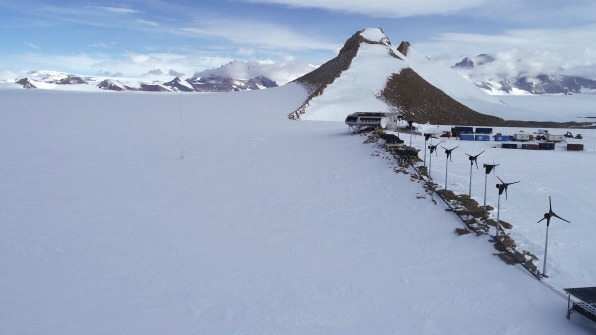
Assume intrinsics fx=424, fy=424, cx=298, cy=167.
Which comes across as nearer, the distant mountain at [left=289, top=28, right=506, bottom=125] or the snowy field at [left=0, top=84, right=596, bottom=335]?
the snowy field at [left=0, top=84, right=596, bottom=335]

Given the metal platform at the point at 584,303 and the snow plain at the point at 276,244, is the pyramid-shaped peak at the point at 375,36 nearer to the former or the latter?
the snow plain at the point at 276,244

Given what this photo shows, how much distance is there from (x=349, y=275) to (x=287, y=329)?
16.5ft

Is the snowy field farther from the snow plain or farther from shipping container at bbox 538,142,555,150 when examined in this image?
shipping container at bbox 538,142,555,150

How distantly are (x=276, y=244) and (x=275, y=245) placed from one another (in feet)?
0.50

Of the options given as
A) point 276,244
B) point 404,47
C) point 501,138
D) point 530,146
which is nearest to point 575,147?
point 530,146

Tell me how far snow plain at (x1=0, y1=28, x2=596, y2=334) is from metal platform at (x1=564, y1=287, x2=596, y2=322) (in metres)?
0.57

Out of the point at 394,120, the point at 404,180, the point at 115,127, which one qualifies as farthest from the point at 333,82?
the point at 404,180

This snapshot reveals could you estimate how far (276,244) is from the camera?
80.4 ft

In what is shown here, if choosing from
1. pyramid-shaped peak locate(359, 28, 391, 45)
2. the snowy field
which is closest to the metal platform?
the snowy field

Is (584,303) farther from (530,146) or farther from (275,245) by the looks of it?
(530,146)

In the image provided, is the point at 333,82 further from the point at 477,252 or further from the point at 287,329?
the point at 287,329

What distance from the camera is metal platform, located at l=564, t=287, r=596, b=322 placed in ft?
53.1

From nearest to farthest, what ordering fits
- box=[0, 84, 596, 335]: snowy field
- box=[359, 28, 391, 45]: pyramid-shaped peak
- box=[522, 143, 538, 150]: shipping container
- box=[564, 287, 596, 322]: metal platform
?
box=[564, 287, 596, 322]: metal platform < box=[0, 84, 596, 335]: snowy field < box=[522, 143, 538, 150]: shipping container < box=[359, 28, 391, 45]: pyramid-shaped peak

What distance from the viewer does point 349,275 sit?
21.0 metres
